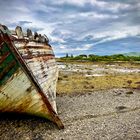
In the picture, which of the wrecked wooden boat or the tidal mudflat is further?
the tidal mudflat

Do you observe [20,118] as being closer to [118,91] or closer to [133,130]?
[133,130]

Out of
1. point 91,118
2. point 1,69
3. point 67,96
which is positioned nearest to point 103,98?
point 67,96

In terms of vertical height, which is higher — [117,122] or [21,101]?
[21,101]

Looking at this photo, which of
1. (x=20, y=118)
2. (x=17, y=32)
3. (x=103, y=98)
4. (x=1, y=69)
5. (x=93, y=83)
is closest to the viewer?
(x=1, y=69)

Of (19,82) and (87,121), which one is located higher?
(19,82)

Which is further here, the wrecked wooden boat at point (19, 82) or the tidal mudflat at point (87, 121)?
the tidal mudflat at point (87, 121)

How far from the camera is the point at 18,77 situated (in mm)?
10367

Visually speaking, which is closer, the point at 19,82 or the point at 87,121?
the point at 19,82

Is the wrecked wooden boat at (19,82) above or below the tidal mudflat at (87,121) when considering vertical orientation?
above

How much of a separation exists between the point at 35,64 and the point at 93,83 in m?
11.6

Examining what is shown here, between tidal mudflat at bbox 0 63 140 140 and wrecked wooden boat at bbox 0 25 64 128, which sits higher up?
wrecked wooden boat at bbox 0 25 64 128

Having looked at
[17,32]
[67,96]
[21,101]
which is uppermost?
[17,32]

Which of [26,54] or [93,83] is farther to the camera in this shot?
[93,83]

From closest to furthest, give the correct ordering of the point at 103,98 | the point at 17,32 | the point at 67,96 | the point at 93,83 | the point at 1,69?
1. the point at 1,69
2. the point at 17,32
3. the point at 103,98
4. the point at 67,96
5. the point at 93,83
